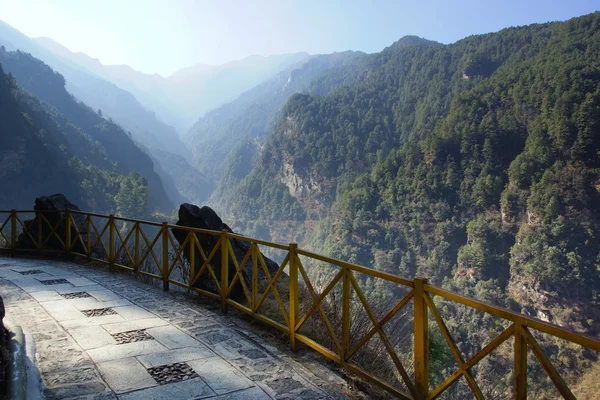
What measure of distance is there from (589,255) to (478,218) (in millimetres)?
16816

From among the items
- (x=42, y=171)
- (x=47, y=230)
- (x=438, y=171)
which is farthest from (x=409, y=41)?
(x=47, y=230)

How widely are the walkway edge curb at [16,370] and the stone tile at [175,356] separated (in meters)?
0.85

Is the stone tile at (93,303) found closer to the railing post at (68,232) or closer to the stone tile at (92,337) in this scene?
the stone tile at (92,337)

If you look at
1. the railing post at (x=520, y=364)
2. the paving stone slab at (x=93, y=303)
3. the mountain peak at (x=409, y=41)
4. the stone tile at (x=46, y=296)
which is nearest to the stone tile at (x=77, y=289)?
the stone tile at (x=46, y=296)

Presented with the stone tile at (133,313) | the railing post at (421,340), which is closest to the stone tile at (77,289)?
the stone tile at (133,313)

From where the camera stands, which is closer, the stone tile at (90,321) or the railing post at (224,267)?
the stone tile at (90,321)

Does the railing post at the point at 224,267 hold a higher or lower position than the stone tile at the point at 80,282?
higher

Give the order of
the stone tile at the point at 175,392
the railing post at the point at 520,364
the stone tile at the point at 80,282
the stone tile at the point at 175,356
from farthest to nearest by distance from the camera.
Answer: the stone tile at the point at 80,282 < the stone tile at the point at 175,356 < the stone tile at the point at 175,392 < the railing post at the point at 520,364

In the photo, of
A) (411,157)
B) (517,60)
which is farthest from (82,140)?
(517,60)

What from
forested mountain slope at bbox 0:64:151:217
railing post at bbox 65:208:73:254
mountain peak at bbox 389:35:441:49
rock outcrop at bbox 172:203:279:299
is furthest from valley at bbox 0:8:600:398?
mountain peak at bbox 389:35:441:49

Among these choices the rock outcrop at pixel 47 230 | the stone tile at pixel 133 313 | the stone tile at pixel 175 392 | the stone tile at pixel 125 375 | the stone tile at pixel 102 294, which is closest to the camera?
the stone tile at pixel 175 392

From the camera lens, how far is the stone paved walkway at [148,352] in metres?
3.01

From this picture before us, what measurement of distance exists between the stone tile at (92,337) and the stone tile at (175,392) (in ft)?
3.64

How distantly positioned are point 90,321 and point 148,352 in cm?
125
